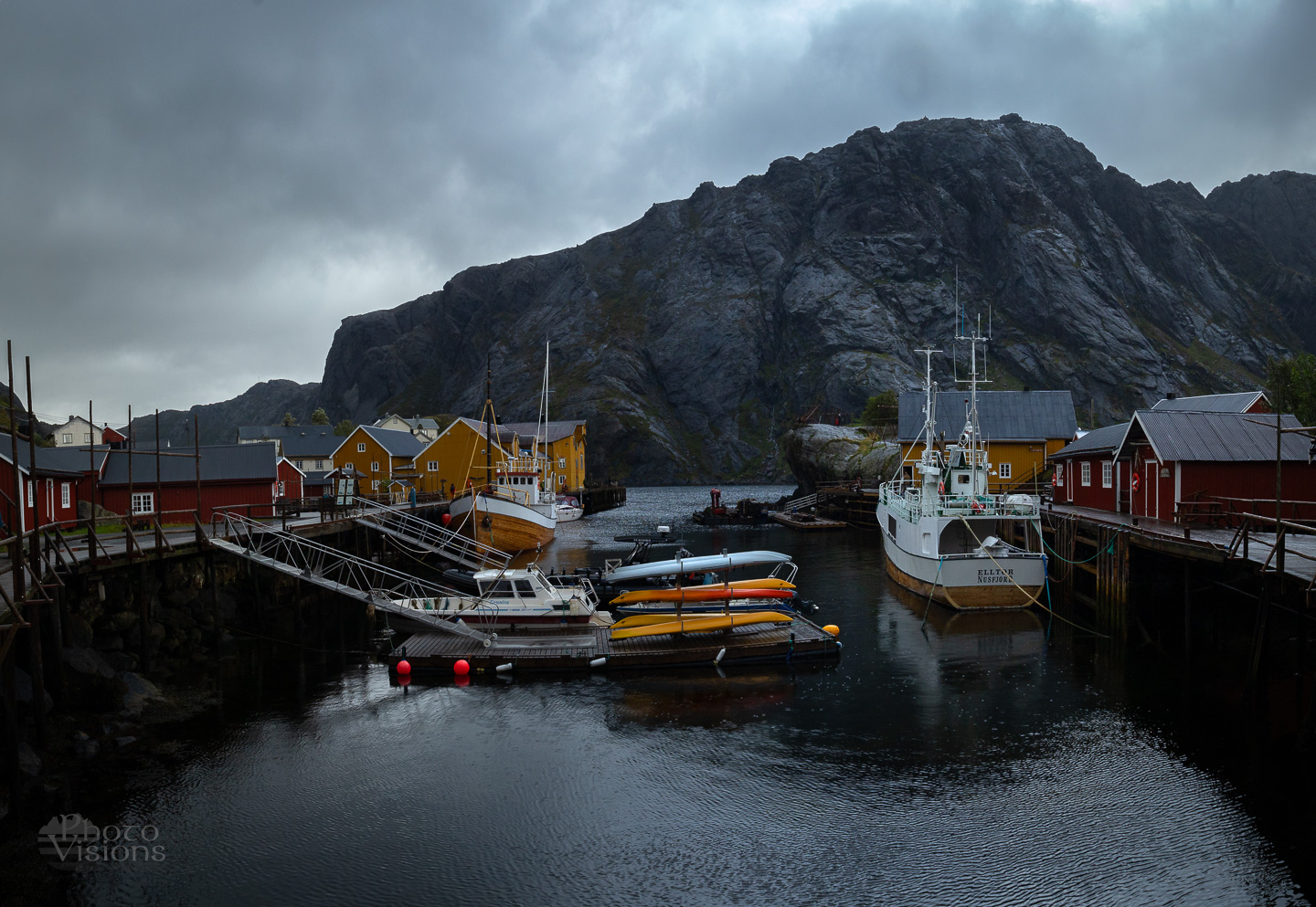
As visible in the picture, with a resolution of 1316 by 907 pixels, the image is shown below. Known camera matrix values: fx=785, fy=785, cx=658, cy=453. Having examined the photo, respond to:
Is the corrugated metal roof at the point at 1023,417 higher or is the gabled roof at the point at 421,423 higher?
the gabled roof at the point at 421,423

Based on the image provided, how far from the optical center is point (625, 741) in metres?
18.5

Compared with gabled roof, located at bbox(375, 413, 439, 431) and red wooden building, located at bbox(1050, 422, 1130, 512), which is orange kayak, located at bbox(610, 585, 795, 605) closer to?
red wooden building, located at bbox(1050, 422, 1130, 512)

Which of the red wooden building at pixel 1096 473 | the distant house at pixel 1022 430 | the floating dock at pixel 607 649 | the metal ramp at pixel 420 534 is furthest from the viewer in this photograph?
the distant house at pixel 1022 430

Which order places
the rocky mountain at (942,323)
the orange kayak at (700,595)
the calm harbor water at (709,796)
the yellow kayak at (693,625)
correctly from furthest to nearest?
the rocky mountain at (942,323)
the orange kayak at (700,595)
the yellow kayak at (693,625)
the calm harbor water at (709,796)

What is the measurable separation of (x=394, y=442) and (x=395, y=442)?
9.9 inches

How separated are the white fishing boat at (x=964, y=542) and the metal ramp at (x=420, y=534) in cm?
1868

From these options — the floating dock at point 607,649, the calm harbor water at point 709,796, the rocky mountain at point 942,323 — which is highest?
the rocky mountain at point 942,323

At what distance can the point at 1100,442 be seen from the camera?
136 ft

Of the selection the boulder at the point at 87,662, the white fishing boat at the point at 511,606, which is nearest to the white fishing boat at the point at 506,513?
the white fishing boat at the point at 511,606

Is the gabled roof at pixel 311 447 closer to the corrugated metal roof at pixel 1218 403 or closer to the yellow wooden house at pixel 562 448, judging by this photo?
the yellow wooden house at pixel 562 448

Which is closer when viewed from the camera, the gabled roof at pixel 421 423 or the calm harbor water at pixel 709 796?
the calm harbor water at pixel 709 796

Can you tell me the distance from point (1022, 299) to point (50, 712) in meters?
192

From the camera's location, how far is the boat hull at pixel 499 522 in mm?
51875

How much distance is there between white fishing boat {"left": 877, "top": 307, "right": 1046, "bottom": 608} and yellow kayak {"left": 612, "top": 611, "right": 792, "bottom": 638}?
1079cm
